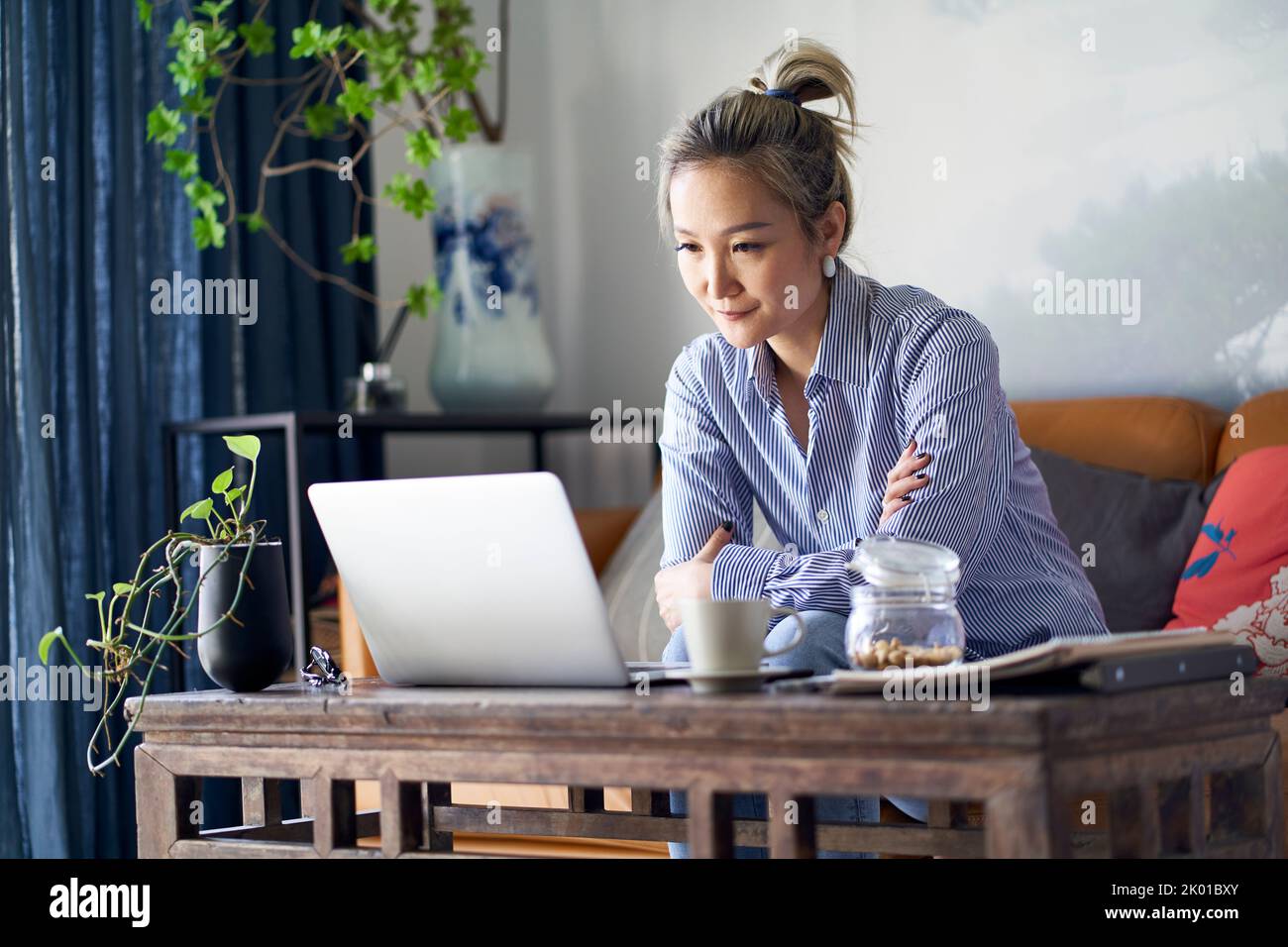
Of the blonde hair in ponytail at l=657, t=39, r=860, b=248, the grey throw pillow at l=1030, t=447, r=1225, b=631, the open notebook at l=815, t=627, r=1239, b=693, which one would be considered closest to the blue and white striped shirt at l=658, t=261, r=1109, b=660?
the blonde hair in ponytail at l=657, t=39, r=860, b=248

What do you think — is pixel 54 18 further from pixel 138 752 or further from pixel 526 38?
pixel 138 752

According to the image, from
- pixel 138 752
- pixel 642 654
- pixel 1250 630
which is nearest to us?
pixel 138 752

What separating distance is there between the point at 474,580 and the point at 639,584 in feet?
4.16

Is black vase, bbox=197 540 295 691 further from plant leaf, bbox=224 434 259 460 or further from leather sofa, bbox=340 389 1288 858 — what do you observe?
leather sofa, bbox=340 389 1288 858

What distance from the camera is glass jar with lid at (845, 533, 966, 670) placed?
1.18 meters

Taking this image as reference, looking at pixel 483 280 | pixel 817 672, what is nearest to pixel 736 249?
pixel 817 672

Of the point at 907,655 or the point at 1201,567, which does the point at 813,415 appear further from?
the point at 1201,567

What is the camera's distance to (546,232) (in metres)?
3.46

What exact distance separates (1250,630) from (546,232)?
1.89 meters

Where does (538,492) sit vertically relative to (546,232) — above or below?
below

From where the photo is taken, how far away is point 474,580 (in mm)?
1261

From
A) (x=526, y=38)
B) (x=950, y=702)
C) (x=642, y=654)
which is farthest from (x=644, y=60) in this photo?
(x=950, y=702)

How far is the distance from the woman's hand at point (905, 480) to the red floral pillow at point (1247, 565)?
70 cm

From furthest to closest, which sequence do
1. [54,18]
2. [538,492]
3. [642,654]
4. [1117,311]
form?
1. [54,18]
2. [1117,311]
3. [642,654]
4. [538,492]
